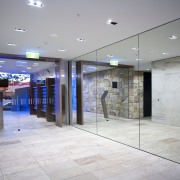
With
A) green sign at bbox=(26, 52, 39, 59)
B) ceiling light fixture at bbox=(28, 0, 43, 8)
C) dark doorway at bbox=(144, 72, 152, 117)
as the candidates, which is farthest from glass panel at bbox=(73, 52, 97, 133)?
ceiling light fixture at bbox=(28, 0, 43, 8)

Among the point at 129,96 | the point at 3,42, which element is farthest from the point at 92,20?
the point at 129,96

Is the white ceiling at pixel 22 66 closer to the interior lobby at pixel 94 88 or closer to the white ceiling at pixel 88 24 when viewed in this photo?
the interior lobby at pixel 94 88

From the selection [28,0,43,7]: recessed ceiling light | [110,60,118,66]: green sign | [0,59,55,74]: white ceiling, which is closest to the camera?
[28,0,43,7]: recessed ceiling light

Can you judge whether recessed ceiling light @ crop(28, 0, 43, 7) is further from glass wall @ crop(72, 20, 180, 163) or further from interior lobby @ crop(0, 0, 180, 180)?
glass wall @ crop(72, 20, 180, 163)

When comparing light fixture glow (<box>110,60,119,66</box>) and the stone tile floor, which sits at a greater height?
light fixture glow (<box>110,60,119,66</box>)

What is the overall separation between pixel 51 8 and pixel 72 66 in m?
5.56

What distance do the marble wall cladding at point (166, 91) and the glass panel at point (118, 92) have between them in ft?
3.37

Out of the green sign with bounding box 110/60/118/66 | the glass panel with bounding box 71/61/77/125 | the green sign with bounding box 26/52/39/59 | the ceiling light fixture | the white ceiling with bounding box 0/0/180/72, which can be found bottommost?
the glass panel with bounding box 71/61/77/125

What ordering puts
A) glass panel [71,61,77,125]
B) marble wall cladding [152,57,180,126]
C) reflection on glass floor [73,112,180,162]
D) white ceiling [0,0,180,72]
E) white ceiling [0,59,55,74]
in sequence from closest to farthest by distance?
1. white ceiling [0,0,180,72]
2. reflection on glass floor [73,112,180,162]
3. marble wall cladding [152,57,180,126]
4. glass panel [71,61,77,125]
5. white ceiling [0,59,55,74]

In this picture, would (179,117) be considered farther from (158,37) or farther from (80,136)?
(80,136)

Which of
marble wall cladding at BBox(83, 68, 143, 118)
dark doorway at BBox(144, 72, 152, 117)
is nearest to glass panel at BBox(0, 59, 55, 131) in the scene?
marble wall cladding at BBox(83, 68, 143, 118)

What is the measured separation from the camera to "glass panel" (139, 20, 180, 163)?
16.2 feet

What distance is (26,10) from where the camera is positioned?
3.48 meters

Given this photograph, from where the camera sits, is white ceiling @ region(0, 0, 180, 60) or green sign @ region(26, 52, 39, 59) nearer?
white ceiling @ region(0, 0, 180, 60)
